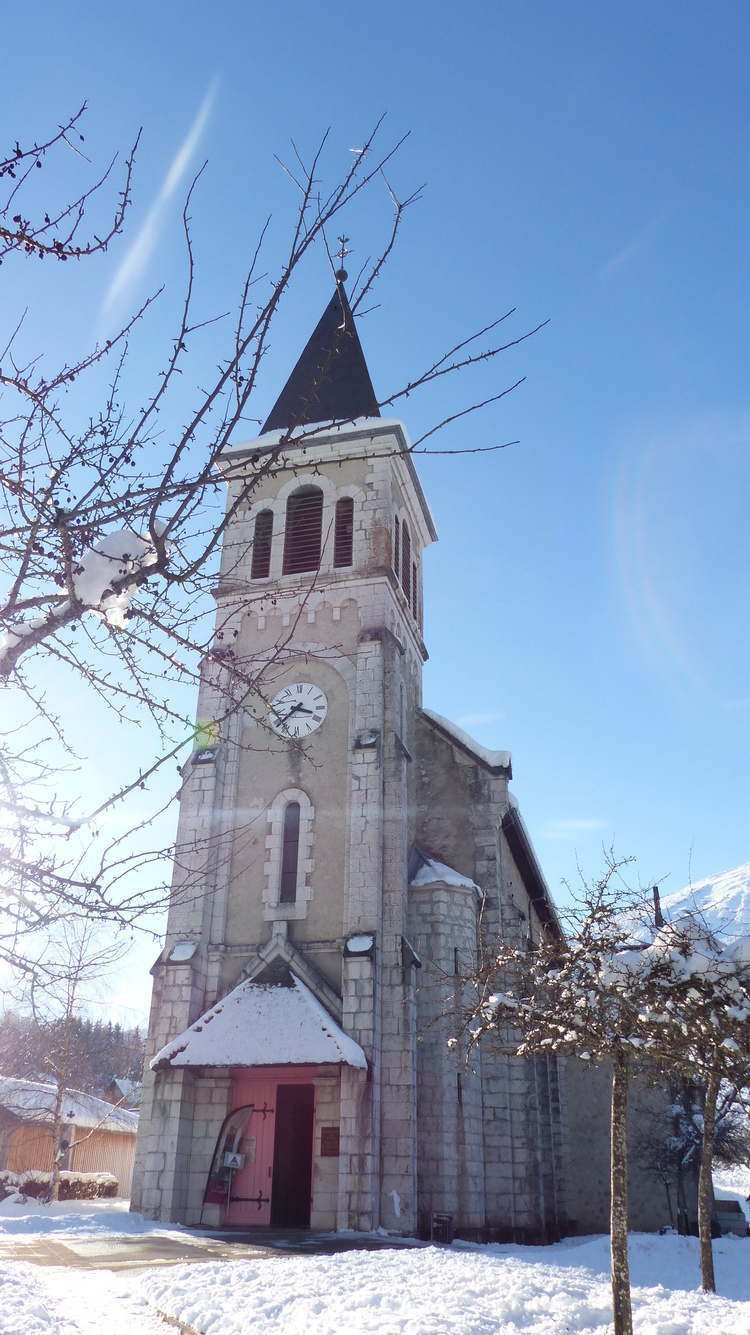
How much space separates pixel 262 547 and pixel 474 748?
23.0 feet

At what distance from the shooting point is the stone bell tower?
50.1ft

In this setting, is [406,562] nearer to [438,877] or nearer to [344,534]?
[344,534]

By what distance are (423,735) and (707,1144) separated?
A: 1030 centimetres

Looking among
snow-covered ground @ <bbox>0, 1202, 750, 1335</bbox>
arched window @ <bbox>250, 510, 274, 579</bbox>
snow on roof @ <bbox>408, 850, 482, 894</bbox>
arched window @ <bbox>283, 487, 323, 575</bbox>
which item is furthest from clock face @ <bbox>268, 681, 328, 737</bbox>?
snow-covered ground @ <bbox>0, 1202, 750, 1335</bbox>

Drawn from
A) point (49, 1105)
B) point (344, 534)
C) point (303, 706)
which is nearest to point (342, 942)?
point (303, 706)

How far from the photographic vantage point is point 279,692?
2028 cm

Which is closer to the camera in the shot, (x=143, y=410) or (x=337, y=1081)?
(x=143, y=410)

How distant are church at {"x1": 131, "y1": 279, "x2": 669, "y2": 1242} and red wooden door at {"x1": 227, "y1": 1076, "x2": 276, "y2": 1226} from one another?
35mm

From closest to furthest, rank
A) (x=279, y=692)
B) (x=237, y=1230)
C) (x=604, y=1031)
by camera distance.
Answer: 1. (x=604, y=1031)
2. (x=237, y=1230)
3. (x=279, y=692)

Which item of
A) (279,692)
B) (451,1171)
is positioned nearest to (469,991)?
(451,1171)

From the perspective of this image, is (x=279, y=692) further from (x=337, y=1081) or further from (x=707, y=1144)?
(x=707, y=1144)

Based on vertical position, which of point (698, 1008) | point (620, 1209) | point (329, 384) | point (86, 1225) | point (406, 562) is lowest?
point (86, 1225)

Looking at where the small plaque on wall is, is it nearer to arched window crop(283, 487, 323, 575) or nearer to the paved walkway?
the paved walkway

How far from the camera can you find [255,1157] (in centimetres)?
1600
